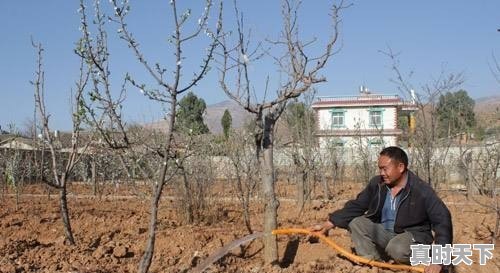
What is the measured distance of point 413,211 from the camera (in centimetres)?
405

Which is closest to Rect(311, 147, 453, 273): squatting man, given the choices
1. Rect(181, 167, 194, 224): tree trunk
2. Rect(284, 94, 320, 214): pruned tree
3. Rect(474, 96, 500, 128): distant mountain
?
Rect(181, 167, 194, 224): tree trunk

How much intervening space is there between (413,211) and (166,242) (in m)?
2.77

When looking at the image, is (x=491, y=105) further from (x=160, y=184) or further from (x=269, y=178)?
(x=160, y=184)

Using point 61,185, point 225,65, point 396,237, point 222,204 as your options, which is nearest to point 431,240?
point 396,237

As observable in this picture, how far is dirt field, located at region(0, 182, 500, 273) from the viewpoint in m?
4.66

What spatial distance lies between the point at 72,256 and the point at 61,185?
92cm

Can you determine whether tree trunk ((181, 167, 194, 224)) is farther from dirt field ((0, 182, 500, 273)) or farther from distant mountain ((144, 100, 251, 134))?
distant mountain ((144, 100, 251, 134))

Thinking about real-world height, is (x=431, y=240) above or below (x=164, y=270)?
above

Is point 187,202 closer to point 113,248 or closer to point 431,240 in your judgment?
point 113,248

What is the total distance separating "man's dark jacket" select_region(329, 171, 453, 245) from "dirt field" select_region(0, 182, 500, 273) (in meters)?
0.45

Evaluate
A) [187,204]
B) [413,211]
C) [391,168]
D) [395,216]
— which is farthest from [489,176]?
[391,168]

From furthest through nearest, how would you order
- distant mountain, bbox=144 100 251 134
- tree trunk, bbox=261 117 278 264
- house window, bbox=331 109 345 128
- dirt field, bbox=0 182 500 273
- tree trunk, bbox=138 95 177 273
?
house window, bbox=331 109 345 128
distant mountain, bbox=144 100 251 134
dirt field, bbox=0 182 500 273
tree trunk, bbox=261 117 278 264
tree trunk, bbox=138 95 177 273

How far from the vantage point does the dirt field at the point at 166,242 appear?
15.3 feet

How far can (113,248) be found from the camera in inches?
211
